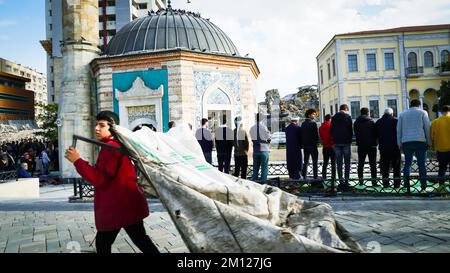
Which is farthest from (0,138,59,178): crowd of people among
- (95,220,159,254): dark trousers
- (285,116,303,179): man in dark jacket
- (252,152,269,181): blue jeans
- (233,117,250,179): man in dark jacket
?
(95,220,159,254): dark trousers

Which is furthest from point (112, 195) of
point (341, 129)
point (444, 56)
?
point (444, 56)

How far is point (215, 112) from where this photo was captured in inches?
615

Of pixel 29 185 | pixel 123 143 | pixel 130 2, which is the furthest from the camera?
pixel 130 2

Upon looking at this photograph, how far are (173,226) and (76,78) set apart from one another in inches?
480

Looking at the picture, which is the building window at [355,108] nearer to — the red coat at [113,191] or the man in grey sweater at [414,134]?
the man in grey sweater at [414,134]

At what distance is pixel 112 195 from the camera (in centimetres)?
342

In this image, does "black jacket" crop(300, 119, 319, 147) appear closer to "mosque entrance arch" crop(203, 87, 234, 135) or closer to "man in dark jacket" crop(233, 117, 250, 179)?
"man in dark jacket" crop(233, 117, 250, 179)

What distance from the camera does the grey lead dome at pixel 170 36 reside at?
16641 mm

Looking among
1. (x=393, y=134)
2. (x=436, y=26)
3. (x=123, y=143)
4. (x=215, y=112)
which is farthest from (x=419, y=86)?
(x=123, y=143)

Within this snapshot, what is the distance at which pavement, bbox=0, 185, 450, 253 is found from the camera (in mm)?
4695

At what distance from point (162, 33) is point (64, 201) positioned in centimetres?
1080

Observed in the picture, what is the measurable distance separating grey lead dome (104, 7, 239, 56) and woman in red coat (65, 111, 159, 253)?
42.3 feet

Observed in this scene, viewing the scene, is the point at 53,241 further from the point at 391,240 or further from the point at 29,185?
the point at 29,185

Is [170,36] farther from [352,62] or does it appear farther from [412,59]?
[412,59]
